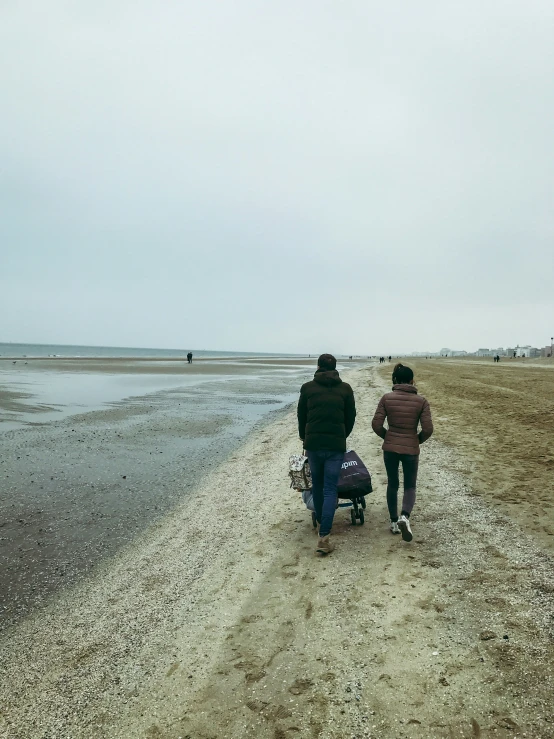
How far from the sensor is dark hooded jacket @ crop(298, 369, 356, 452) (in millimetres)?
6504

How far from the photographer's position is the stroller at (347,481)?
716 cm

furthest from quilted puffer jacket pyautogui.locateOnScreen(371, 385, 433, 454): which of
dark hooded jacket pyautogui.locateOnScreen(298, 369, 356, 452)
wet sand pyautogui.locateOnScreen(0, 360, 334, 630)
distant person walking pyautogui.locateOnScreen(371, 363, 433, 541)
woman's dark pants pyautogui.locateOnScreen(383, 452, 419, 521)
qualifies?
wet sand pyautogui.locateOnScreen(0, 360, 334, 630)

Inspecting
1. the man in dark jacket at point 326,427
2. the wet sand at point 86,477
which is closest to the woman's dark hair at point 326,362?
the man in dark jacket at point 326,427

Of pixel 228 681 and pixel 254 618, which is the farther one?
pixel 254 618

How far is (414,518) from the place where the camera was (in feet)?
25.4

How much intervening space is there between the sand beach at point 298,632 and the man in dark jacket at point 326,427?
0.63m

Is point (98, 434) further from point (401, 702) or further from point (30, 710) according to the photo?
point (401, 702)

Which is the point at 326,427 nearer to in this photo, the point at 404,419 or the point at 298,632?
the point at 404,419

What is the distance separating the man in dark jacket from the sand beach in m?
0.63

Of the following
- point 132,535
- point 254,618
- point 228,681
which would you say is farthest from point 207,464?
point 228,681

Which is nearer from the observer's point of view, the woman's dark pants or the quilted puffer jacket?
the quilted puffer jacket

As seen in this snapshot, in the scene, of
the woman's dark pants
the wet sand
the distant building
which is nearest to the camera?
the woman's dark pants

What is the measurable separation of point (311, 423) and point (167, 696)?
3666 mm

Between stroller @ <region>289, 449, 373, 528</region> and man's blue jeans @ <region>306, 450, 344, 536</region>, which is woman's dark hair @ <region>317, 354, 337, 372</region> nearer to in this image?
man's blue jeans @ <region>306, 450, 344, 536</region>
